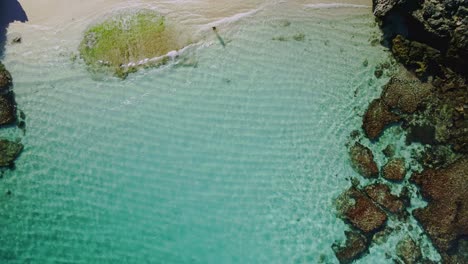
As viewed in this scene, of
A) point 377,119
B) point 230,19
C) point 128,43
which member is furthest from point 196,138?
point 377,119

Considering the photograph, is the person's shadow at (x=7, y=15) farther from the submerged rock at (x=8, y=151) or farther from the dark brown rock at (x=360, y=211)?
the dark brown rock at (x=360, y=211)

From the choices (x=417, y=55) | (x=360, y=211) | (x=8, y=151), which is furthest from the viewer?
(x=8, y=151)

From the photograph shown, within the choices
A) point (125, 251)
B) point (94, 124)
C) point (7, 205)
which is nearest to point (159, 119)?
point (94, 124)

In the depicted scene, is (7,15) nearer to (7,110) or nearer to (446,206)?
(7,110)

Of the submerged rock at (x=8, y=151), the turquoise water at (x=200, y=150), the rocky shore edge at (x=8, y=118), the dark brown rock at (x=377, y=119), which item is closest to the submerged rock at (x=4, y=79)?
the rocky shore edge at (x=8, y=118)

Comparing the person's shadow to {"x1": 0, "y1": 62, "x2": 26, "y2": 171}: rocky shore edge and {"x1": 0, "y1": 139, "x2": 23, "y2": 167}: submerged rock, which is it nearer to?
{"x1": 0, "y1": 62, "x2": 26, "y2": 171}: rocky shore edge

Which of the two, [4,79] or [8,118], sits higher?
[4,79]

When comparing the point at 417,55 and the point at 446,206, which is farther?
the point at 417,55

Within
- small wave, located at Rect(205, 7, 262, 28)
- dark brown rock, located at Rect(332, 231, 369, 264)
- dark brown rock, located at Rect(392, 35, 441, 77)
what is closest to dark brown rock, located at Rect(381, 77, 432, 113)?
dark brown rock, located at Rect(392, 35, 441, 77)
